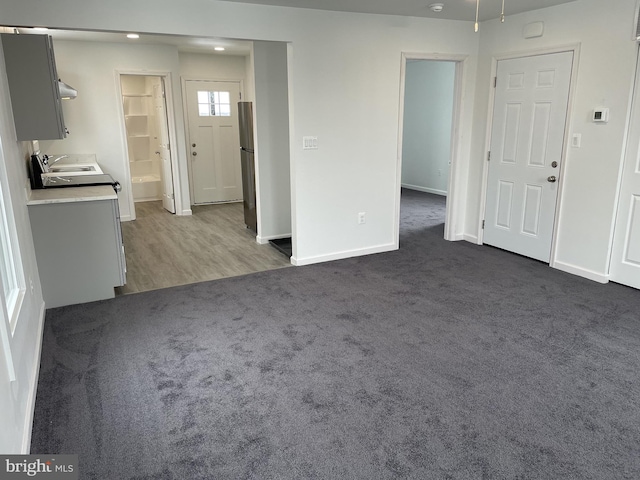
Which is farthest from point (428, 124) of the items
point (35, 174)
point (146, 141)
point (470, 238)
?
point (35, 174)

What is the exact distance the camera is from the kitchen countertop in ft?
12.1

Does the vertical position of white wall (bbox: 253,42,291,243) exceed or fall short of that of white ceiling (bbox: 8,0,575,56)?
it falls short

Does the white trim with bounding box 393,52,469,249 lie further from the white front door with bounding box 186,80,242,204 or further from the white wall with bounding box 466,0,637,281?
the white front door with bounding box 186,80,242,204

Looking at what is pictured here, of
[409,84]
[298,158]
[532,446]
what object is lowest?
[532,446]

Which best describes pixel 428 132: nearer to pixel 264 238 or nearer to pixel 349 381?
pixel 264 238

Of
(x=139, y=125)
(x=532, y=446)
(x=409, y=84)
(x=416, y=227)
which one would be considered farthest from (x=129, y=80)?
(x=532, y=446)

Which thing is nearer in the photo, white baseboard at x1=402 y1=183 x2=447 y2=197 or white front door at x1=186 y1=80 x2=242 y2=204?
white front door at x1=186 y1=80 x2=242 y2=204

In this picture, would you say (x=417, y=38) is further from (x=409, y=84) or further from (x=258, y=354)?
(x=409, y=84)

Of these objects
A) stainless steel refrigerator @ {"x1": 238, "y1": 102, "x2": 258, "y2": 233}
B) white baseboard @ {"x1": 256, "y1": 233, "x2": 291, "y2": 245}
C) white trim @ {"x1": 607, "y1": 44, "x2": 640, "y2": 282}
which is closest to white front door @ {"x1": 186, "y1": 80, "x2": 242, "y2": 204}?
stainless steel refrigerator @ {"x1": 238, "y1": 102, "x2": 258, "y2": 233}

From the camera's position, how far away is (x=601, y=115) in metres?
4.12

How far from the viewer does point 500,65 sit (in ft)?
16.8

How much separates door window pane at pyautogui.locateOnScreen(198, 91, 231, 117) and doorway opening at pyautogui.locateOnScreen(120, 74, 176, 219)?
29.7 inches

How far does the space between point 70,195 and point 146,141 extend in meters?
5.50

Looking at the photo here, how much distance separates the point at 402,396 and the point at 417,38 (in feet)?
12.9
